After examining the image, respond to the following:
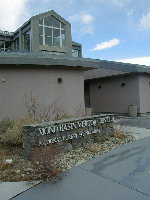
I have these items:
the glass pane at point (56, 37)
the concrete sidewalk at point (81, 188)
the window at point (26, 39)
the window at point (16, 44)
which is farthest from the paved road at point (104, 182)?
the window at point (16, 44)

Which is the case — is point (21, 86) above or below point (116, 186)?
above

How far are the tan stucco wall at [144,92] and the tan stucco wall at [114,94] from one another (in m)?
0.37

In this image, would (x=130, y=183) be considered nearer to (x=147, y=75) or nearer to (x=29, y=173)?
(x=29, y=173)

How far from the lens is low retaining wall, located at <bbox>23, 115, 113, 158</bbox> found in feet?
21.7

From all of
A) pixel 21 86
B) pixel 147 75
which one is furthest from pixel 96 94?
pixel 21 86

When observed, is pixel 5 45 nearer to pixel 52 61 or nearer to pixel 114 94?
pixel 114 94

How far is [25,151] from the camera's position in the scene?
6.71 meters

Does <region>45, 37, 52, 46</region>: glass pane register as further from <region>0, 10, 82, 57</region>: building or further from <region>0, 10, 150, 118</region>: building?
<region>0, 10, 150, 118</region>: building

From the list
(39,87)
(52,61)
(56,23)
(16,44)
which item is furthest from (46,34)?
(39,87)

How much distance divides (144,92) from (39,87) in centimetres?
914

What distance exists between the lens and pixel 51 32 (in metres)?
29.1

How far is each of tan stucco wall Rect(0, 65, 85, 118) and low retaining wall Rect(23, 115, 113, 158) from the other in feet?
16.3

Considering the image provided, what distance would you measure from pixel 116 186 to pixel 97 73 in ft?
47.0

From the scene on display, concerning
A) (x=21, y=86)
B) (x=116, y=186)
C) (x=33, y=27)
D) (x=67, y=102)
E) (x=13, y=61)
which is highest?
(x=33, y=27)
